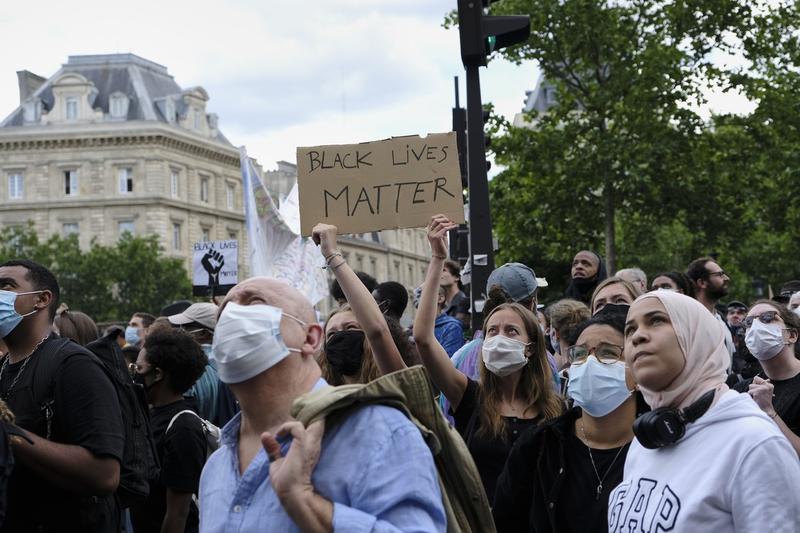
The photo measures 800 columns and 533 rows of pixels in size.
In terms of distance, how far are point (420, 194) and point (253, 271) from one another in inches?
372

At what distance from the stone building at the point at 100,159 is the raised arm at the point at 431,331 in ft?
268

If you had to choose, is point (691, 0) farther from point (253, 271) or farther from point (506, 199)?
point (253, 271)

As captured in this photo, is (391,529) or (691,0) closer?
(391,529)

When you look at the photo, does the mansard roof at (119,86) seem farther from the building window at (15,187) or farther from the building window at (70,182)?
the building window at (70,182)

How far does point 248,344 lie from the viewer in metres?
3.21

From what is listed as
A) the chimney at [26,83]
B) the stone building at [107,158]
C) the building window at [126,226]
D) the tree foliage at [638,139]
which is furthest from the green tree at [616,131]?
the chimney at [26,83]

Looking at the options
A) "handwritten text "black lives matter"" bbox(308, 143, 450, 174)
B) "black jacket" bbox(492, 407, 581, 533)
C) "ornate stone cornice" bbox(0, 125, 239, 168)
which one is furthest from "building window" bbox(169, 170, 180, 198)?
"black jacket" bbox(492, 407, 581, 533)

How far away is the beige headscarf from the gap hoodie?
0.09 meters

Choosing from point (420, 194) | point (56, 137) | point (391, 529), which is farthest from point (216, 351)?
point (56, 137)

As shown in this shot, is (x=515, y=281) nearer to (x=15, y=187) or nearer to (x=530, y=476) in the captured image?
(x=530, y=476)

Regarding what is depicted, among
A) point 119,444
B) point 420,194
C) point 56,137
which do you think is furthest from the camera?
point 56,137

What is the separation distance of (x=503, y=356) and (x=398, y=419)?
8.90 ft

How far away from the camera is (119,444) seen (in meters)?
4.74

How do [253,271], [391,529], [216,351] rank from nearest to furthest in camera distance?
[391,529] < [216,351] < [253,271]
